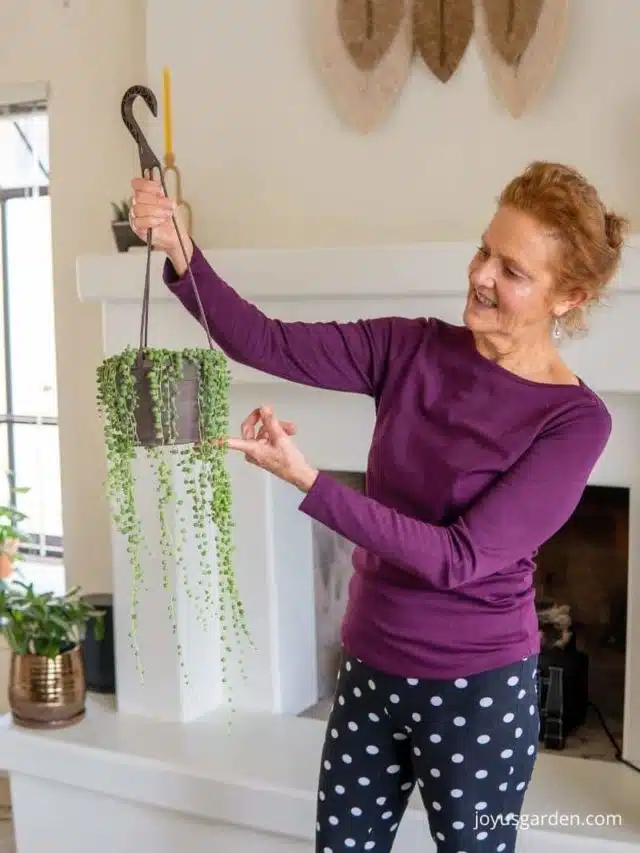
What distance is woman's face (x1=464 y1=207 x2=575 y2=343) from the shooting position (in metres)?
1.32

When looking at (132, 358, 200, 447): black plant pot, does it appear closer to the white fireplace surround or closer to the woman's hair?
the woman's hair

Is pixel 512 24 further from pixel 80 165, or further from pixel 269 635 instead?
pixel 269 635

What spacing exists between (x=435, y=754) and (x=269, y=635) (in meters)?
0.97

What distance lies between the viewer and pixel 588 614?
247 cm

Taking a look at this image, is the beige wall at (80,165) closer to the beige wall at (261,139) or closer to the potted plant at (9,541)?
the beige wall at (261,139)

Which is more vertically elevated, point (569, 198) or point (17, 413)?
point (569, 198)

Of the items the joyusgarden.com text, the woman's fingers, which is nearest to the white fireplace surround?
the joyusgarden.com text

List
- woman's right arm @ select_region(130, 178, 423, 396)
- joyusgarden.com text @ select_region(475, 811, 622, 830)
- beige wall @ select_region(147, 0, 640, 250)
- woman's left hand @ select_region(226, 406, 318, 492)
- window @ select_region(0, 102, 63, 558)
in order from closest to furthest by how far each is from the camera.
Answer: woman's left hand @ select_region(226, 406, 318, 492) < woman's right arm @ select_region(130, 178, 423, 396) < joyusgarden.com text @ select_region(475, 811, 622, 830) < beige wall @ select_region(147, 0, 640, 250) < window @ select_region(0, 102, 63, 558)

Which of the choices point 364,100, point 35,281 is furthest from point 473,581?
point 35,281

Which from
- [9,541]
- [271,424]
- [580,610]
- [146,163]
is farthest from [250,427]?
[9,541]

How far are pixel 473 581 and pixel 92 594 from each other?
57.3 inches

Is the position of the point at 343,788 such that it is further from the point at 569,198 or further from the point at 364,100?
the point at 364,100

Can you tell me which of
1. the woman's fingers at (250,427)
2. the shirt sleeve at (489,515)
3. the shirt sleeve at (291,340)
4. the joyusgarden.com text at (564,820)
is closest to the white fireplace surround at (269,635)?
the joyusgarden.com text at (564,820)

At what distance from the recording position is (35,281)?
286 centimetres
